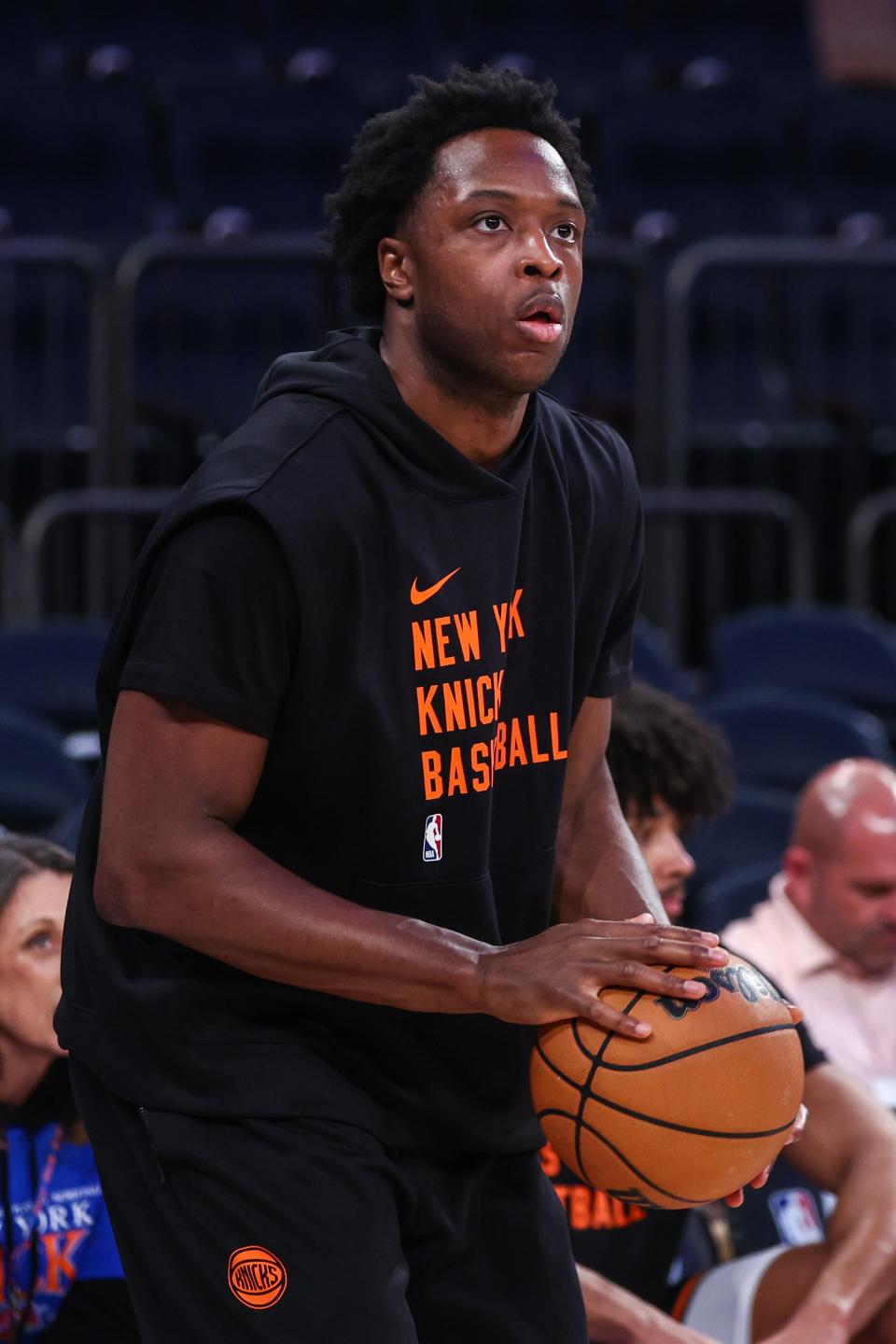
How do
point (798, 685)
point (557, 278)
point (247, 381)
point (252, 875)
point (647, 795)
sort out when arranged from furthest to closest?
point (247, 381) → point (798, 685) → point (647, 795) → point (557, 278) → point (252, 875)

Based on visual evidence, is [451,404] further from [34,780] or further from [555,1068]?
[34,780]

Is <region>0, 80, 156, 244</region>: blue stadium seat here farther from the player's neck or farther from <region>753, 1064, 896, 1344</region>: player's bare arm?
the player's neck

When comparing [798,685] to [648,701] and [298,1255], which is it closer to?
[648,701]

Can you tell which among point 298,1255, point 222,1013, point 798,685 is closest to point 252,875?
point 222,1013

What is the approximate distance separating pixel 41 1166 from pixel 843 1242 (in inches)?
52.5

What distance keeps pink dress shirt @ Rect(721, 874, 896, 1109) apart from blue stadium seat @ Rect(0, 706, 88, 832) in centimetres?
179

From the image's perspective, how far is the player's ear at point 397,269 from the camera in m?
2.21

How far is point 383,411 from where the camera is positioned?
2.18m

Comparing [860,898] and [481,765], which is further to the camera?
[860,898]

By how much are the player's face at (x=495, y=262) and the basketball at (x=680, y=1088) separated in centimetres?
70

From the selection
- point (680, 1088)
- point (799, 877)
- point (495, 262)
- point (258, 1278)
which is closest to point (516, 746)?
point (680, 1088)

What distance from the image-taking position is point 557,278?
7.04 feet

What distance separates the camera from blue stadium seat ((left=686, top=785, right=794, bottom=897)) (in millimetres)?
5188

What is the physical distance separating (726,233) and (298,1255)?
772 cm
